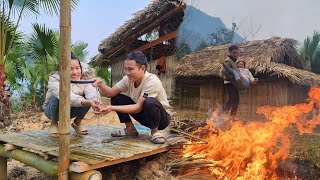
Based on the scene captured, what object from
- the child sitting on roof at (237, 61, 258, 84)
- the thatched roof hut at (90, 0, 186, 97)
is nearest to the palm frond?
the thatched roof hut at (90, 0, 186, 97)

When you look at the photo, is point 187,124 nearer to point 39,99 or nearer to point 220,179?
point 220,179

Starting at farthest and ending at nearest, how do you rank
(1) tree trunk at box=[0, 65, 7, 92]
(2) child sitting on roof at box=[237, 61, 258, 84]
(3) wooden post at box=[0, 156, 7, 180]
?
(2) child sitting on roof at box=[237, 61, 258, 84] → (1) tree trunk at box=[0, 65, 7, 92] → (3) wooden post at box=[0, 156, 7, 180]

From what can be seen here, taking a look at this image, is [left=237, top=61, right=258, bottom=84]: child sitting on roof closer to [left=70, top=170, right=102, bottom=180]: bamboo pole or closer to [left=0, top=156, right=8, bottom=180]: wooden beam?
[left=0, top=156, right=8, bottom=180]: wooden beam

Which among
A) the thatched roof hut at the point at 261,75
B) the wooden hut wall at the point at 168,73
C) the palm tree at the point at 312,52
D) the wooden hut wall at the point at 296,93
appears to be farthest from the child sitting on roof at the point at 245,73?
the palm tree at the point at 312,52

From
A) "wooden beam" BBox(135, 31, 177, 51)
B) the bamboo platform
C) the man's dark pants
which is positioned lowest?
the bamboo platform

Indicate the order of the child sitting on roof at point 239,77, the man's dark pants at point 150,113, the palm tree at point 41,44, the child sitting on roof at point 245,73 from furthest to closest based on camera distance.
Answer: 1. the palm tree at point 41,44
2. the child sitting on roof at point 245,73
3. the child sitting on roof at point 239,77
4. the man's dark pants at point 150,113

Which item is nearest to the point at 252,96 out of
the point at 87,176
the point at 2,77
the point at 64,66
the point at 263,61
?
the point at 263,61

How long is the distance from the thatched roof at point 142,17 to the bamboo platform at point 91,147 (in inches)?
232

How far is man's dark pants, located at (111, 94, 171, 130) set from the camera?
3.35 metres

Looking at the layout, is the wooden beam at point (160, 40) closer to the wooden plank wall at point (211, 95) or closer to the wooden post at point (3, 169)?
the wooden plank wall at point (211, 95)

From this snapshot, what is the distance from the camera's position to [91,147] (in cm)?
323

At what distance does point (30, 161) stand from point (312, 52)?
1055cm

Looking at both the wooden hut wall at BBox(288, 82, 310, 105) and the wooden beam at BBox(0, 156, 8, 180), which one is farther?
the wooden hut wall at BBox(288, 82, 310, 105)

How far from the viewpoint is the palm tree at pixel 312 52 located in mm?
10852
